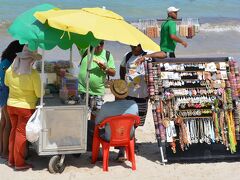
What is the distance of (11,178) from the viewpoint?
5.98 meters

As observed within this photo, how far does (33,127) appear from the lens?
5820mm

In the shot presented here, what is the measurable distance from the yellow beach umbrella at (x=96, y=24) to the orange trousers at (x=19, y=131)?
1167mm

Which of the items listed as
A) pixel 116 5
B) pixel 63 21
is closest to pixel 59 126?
pixel 63 21

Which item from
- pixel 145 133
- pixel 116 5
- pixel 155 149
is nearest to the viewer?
pixel 155 149

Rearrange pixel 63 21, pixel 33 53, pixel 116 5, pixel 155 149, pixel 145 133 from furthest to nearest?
pixel 116 5, pixel 145 133, pixel 155 149, pixel 33 53, pixel 63 21

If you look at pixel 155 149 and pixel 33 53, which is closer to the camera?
pixel 33 53

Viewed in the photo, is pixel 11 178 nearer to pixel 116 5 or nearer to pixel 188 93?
pixel 188 93

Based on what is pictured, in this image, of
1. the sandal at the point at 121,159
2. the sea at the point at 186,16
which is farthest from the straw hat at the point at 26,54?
the sea at the point at 186,16

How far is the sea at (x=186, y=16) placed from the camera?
17.5 metres

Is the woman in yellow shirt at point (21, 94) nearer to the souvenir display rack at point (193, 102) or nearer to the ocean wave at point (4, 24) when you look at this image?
the souvenir display rack at point (193, 102)

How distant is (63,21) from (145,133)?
3.23 metres

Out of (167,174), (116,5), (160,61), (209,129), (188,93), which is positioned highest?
(116,5)

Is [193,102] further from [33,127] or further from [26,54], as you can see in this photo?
[26,54]

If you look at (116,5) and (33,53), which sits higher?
(116,5)
